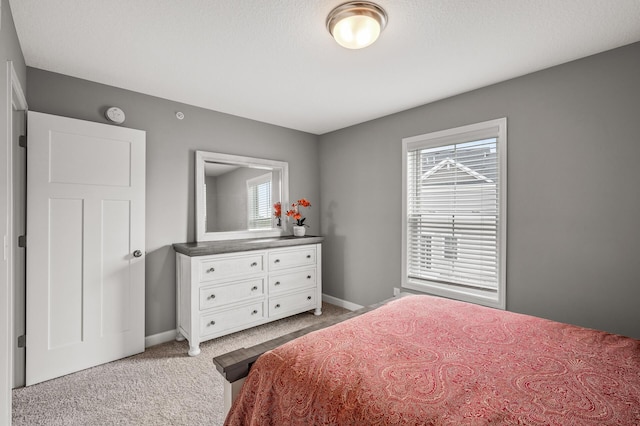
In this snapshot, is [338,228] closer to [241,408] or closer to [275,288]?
[275,288]

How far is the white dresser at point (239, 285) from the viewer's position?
2869mm

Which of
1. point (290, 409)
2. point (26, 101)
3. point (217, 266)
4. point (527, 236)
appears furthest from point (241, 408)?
point (26, 101)

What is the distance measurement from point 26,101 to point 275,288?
8.79 ft

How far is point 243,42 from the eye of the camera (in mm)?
2078

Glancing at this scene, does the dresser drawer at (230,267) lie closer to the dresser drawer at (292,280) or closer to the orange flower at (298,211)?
the dresser drawer at (292,280)

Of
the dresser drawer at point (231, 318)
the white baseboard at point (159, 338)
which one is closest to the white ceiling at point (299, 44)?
the dresser drawer at point (231, 318)

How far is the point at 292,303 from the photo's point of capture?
11.8 feet

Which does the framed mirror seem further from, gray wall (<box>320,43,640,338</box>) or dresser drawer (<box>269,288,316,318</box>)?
gray wall (<box>320,43,640,338</box>)

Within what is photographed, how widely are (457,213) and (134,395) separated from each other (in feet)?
10.1

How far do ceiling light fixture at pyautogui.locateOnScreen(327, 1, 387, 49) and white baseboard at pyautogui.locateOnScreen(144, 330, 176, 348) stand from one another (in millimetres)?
3051

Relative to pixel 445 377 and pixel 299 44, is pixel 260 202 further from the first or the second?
pixel 445 377

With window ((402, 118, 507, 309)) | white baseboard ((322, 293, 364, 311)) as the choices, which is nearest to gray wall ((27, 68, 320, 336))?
white baseboard ((322, 293, 364, 311))

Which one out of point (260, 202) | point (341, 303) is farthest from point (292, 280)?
point (260, 202)

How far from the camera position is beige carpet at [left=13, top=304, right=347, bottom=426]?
6.45 feet
